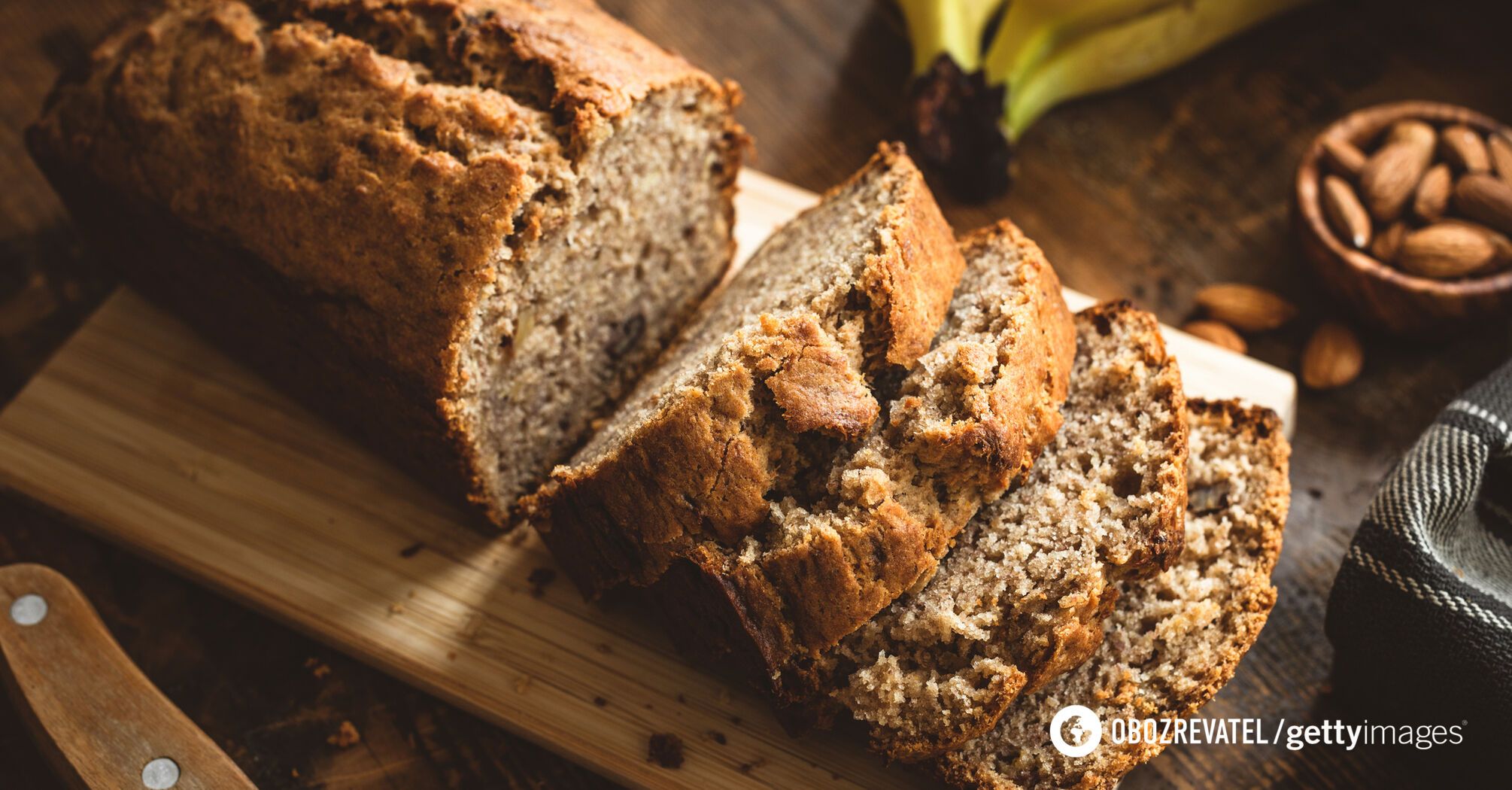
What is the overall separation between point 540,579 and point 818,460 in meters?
0.91

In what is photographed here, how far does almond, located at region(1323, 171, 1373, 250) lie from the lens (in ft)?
10.6

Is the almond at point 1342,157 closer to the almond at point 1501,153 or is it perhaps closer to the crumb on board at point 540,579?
the almond at point 1501,153

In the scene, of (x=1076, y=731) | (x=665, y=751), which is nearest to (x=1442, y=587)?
(x=1076, y=731)

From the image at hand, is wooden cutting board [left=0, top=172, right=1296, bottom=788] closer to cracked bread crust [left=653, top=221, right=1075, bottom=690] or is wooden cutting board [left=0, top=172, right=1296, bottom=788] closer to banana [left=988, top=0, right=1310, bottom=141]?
cracked bread crust [left=653, top=221, right=1075, bottom=690]

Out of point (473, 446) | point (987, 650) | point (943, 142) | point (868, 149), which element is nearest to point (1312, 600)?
point (987, 650)

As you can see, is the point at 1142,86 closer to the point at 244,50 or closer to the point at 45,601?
the point at 244,50

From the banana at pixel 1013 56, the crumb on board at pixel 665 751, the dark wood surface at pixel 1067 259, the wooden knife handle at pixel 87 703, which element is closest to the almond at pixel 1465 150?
the dark wood surface at pixel 1067 259

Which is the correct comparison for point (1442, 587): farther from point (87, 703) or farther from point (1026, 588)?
point (87, 703)

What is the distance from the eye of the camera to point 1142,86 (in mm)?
3879

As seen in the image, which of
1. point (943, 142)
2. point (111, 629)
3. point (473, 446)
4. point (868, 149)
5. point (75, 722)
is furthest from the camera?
point (868, 149)

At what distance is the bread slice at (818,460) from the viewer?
7.29 ft

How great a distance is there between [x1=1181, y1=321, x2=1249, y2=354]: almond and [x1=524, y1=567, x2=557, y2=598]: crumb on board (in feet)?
6.50

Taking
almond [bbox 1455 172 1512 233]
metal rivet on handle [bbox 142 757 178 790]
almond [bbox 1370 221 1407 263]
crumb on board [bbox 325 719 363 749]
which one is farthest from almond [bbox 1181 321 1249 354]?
metal rivet on handle [bbox 142 757 178 790]

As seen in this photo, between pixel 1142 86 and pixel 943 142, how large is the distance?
2.81 ft
